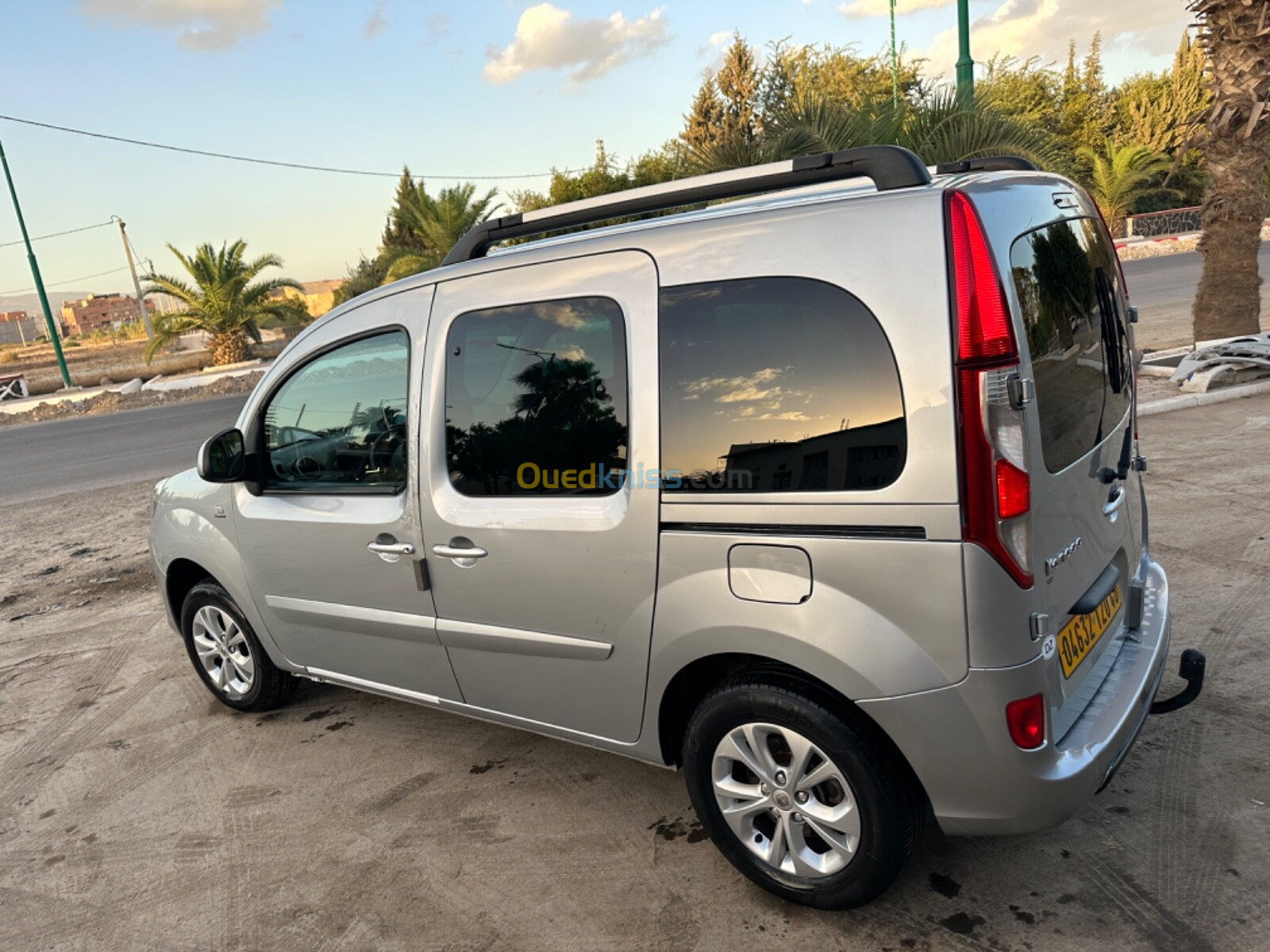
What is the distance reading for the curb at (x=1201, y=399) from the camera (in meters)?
7.96

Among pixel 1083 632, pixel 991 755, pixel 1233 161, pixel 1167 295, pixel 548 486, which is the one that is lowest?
pixel 1167 295

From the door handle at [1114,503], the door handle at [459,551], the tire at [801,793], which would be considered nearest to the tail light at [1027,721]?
the tire at [801,793]

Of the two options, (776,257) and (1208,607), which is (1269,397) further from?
(776,257)

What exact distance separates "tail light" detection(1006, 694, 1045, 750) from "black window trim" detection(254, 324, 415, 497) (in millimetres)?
2016

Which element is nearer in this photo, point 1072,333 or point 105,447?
point 1072,333

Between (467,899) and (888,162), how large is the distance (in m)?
2.45

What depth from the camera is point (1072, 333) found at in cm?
241

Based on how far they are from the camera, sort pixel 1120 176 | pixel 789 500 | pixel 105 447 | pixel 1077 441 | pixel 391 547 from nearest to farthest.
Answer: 1. pixel 789 500
2. pixel 1077 441
3. pixel 391 547
4. pixel 105 447
5. pixel 1120 176

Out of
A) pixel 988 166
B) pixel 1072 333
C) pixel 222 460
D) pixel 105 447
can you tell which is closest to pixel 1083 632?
pixel 1072 333

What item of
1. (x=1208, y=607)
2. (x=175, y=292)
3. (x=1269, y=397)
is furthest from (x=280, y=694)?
(x=175, y=292)

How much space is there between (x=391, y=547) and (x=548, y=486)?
75 centimetres

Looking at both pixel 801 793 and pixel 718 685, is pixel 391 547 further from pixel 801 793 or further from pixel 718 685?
pixel 801 793

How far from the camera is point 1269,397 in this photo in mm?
7910

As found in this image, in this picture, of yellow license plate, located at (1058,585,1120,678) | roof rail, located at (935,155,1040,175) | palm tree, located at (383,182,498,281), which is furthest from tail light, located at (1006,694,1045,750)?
palm tree, located at (383,182,498,281)
